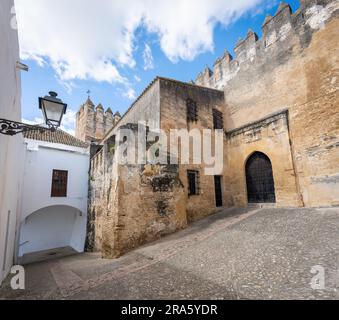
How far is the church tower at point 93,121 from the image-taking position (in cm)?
1827

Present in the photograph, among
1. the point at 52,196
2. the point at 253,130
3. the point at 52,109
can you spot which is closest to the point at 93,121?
the point at 52,196

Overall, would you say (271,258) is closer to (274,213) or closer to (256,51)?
(274,213)

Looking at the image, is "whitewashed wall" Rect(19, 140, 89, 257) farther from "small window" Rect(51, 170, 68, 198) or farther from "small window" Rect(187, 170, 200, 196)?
"small window" Rect(187, 170, 200, 196)

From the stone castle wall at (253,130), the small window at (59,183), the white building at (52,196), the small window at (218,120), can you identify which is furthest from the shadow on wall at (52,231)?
the small window at (218,120)

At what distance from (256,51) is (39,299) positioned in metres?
12.1

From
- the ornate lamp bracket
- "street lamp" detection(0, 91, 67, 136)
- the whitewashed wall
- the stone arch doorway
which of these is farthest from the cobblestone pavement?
the whitewashed wall

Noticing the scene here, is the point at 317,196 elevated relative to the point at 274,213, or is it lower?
elevated

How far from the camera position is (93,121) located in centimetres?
1880

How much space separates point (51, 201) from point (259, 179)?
10.8 meters

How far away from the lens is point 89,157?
1209cm

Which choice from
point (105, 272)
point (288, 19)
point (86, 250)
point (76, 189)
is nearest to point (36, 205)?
point (76, 189)

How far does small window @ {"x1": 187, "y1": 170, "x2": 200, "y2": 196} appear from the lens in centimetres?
878

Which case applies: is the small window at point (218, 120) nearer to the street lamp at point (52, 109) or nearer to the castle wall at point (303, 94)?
the castle wall at point (303, 94)
